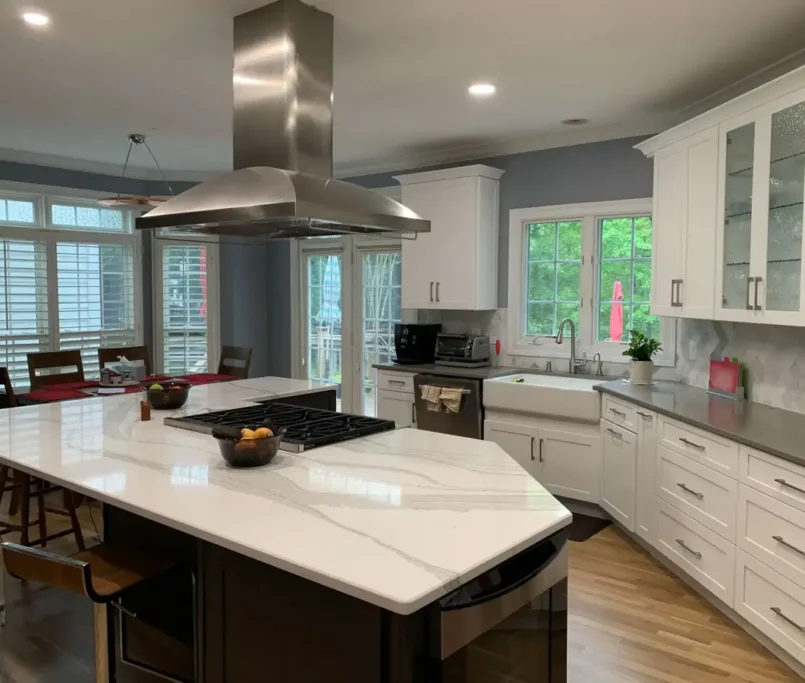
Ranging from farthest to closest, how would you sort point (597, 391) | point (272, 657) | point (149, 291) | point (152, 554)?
1. point (149, 291)
2. point (597, 391)
3. point (152, 554)
4. point (272, 657)

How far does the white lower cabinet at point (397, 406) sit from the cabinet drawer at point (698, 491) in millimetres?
2169

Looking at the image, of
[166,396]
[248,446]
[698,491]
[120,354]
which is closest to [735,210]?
[698,491]

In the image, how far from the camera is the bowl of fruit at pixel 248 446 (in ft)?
7.34

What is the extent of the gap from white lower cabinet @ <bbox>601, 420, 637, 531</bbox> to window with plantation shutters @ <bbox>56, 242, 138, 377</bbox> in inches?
183

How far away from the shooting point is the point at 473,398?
473 centimetres

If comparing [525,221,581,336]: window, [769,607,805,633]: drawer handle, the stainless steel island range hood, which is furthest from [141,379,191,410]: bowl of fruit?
[525,221,581,336]: window

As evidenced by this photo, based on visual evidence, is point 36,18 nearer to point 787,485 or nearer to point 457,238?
point 457,238

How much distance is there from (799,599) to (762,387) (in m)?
1.40

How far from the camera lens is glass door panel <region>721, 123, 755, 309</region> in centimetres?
324

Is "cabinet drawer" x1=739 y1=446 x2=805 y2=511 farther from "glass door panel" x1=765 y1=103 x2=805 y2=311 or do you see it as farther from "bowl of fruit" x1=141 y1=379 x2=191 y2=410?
"bowl of fruit" x1=141 y1=379 x2=191 y2=410

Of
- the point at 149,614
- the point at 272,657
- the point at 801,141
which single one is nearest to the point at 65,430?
the point at 149,614

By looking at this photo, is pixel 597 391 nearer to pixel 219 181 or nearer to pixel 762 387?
pixel 762 387

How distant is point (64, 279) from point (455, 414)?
381 centimetres

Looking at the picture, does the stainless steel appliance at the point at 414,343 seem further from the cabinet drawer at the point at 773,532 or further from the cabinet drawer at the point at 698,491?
the cabinet drawer at the point at 773,532
